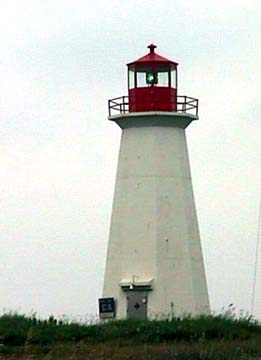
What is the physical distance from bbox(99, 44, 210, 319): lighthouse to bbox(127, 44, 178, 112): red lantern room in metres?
0.02

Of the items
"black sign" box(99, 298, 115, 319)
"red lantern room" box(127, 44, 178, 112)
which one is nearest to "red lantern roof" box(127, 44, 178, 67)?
"red lantern room" box(127, 44, 178, 112)

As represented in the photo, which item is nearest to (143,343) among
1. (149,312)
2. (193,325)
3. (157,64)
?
(193,325)

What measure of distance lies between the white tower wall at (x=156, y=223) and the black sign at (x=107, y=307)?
154mm

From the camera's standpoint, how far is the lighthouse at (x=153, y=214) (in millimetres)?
34312

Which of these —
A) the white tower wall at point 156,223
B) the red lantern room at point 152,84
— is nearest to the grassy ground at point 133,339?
the white tower wall at point 156,223

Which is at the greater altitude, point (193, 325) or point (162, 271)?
point (162, 271)

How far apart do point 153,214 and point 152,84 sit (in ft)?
10.3

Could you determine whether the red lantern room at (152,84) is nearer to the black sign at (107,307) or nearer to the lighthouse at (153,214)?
the lighthouse at (153,214)

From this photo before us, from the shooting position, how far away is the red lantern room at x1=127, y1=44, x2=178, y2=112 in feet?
116

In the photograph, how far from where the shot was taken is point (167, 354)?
68.9 ft

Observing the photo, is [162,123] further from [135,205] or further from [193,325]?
[193,325]

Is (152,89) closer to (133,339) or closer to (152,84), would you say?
(152,84)

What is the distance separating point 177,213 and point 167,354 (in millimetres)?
13856

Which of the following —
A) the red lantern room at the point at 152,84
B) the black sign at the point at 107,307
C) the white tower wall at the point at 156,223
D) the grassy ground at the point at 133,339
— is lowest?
the grassy ground at the point at 133,339
